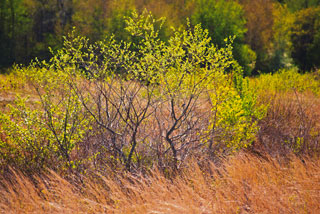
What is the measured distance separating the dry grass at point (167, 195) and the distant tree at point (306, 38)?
78.5ft

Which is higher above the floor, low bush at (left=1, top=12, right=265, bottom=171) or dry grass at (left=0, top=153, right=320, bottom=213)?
low bush at (left=1, top=12, right=265, bottom=171)

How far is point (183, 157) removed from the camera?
498cm

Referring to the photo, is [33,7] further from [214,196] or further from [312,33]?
[312,33]

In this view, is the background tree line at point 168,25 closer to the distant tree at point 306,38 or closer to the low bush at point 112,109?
the distant tree at point 306,38

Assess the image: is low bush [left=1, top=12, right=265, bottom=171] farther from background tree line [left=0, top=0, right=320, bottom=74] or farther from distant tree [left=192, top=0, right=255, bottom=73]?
distant tree [left=192, top=0, right=255, bottom=73]

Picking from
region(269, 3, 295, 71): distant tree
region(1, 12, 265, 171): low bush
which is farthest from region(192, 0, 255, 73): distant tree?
region(1, 12, 265, 171): low bush

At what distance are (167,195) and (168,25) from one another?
18.7m

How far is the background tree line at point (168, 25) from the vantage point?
803 inches

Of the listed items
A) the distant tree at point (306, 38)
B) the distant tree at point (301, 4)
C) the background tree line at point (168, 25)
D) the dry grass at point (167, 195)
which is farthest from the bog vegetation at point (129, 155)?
the distant tree at point (301, 4)

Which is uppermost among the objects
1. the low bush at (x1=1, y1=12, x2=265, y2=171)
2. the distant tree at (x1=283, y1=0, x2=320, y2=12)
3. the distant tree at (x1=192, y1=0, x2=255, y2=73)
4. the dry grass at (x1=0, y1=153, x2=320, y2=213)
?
the distant tree at (x1=283, y1=0, x2=320, y2=12)

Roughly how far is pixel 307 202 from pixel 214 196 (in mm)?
1270

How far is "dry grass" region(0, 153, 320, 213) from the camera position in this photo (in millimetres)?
3764

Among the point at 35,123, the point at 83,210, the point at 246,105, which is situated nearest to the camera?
the point at 83,210

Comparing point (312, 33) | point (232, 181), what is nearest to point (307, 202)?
point (232, 181)
